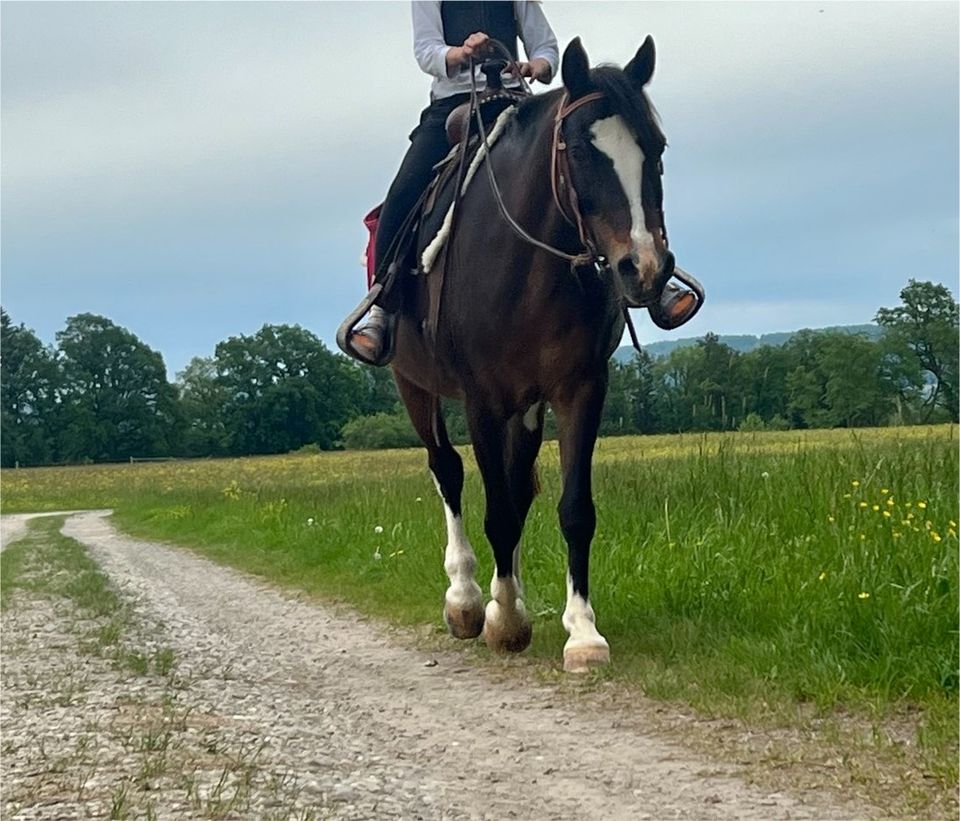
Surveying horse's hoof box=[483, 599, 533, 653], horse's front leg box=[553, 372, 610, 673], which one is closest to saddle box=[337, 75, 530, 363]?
horse's front leg box=[553, 372, 610, 673]

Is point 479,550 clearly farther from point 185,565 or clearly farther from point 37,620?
point 185,565

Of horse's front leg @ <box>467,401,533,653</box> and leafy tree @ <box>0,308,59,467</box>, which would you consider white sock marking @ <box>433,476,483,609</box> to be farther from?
leafy tree @ <box>0,308,59,467</box>

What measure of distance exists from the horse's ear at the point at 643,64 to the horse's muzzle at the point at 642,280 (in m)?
1.00

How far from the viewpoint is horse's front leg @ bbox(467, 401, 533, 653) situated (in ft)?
17.8

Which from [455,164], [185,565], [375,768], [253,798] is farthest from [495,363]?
[185,565]

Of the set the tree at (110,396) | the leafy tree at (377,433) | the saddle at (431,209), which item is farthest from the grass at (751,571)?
the tree at (110,396)

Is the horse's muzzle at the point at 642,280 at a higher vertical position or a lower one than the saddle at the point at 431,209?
lower

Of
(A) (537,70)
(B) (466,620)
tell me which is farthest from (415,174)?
(B) (466,620)

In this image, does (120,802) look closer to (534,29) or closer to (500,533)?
A: (500,533)

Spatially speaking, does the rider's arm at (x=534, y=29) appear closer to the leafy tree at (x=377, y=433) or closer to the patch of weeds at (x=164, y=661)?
the patch of weeds at (x=164, y=661)

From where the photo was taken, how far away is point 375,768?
358 cm

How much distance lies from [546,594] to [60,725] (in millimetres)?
3008

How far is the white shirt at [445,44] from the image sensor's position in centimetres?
607

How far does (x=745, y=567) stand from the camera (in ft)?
19.0
